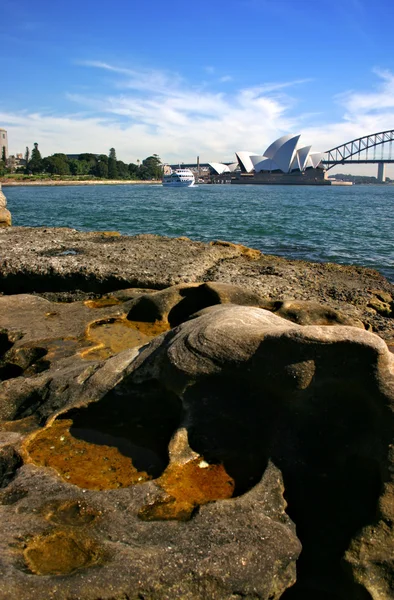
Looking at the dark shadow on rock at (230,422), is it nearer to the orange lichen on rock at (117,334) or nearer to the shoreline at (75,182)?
the orange lichen on rock at (117,334)

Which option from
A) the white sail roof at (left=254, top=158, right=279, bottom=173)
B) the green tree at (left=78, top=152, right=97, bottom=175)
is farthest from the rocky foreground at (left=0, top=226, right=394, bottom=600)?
the green tree at (left=78, top=152, right=97, bottom=175)

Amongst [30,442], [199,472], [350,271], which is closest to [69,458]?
[30,442]

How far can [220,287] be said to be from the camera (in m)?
6.35

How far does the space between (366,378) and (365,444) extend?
1.30ft

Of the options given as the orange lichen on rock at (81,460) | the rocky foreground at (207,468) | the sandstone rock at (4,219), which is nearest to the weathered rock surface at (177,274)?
the rocky foreground at (207,468)

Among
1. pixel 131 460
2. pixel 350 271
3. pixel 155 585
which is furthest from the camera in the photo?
pixel 350 271

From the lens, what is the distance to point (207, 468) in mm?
3346

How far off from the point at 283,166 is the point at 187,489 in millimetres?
105596

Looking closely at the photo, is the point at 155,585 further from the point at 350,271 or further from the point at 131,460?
the point at 350,271

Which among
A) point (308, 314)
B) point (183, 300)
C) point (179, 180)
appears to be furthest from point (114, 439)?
point (179, 180)

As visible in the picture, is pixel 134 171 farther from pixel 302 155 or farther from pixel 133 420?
pixel 133 420

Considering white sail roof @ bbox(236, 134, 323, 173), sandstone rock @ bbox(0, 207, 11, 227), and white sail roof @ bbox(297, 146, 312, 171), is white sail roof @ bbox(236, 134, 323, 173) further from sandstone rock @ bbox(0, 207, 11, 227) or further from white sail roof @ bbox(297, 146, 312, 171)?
sandstone rock @ bbox(0, 207, 11, 227)

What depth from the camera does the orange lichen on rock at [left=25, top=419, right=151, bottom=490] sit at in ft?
10.8

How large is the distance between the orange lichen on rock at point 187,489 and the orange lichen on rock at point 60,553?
36 cm
